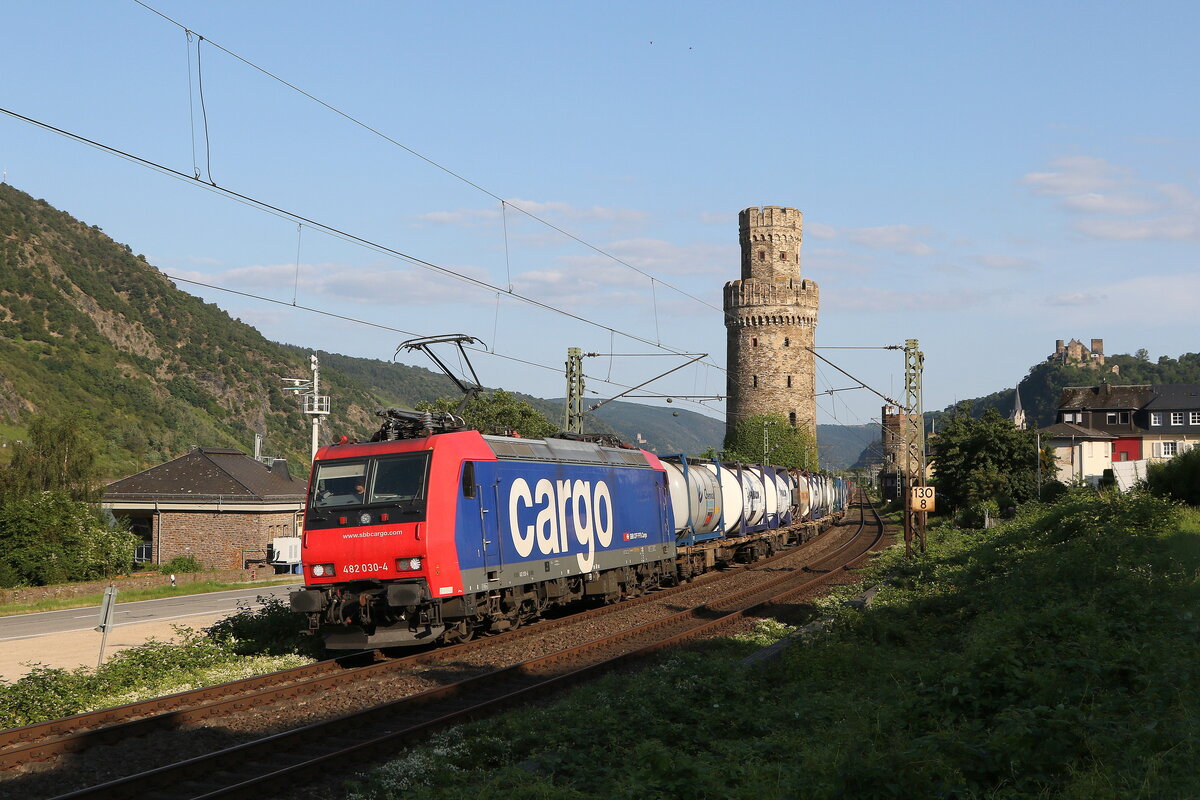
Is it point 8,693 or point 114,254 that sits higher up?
point 114,254

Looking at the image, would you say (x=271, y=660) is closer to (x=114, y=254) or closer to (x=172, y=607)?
(x=172, y=607)

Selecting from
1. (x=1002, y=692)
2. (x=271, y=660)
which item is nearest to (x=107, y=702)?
(x=271, y=660)

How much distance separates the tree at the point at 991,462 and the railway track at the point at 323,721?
36773 mm

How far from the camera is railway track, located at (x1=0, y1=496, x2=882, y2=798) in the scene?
401 inches

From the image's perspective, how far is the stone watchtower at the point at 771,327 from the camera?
92.8 metres

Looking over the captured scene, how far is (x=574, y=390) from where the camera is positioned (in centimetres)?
3706

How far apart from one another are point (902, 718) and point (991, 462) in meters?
47.9

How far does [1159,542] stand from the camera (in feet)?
74.1

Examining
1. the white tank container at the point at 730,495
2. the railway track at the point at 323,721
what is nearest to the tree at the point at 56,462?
the white tank container at the point at 730,495

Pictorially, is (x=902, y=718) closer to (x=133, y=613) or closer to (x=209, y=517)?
(x=133, y=613)

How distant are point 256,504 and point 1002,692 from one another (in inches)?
1737

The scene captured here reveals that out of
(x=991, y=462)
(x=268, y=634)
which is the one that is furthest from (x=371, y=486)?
(x=991, y=462)

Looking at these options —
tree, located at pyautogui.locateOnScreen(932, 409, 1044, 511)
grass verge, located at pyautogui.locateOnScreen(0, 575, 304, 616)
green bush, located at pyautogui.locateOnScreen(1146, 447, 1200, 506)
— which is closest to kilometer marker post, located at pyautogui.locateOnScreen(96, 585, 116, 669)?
grass verge, located at pyautogui.locateOnScreen(0, 575, 304, 616)

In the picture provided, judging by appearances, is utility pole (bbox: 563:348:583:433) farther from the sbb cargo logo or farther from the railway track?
the railway track
